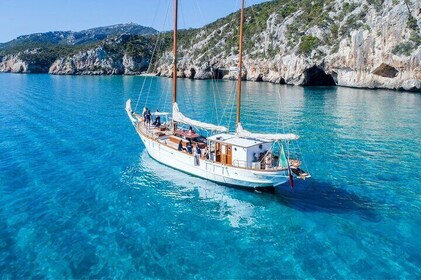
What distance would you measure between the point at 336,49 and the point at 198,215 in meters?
80.4

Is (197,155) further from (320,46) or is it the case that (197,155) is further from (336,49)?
(320,46)

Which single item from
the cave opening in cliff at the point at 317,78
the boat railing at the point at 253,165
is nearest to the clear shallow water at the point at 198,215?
the boat railing at the point at 253,165

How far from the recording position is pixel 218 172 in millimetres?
22156

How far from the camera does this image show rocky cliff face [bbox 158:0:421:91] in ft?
240

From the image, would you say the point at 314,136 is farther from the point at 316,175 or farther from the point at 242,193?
the point at 242,193

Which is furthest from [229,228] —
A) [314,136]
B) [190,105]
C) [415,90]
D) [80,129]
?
[415,90]

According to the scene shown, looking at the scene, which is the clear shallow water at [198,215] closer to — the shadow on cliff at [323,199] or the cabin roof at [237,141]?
the shadow on cliff at [323,199]

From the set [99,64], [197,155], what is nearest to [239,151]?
[197,155]

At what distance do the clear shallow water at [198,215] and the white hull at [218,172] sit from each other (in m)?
0.65

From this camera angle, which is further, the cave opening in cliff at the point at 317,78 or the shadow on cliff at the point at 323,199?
the cave opening in cliff at the point at 317,78

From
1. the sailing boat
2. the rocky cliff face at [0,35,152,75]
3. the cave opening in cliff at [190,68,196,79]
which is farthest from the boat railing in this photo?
the rocky cliff face at [0,35,152,75]

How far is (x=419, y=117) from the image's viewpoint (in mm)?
44719

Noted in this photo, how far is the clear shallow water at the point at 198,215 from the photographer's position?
14258 mm

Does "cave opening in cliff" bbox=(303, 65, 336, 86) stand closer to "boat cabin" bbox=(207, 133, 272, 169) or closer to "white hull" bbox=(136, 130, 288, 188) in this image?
"white hull" bbox=(136, 130, 288, 188)
